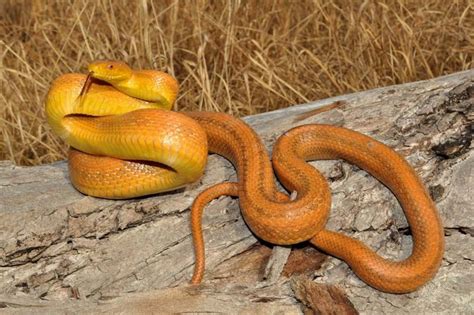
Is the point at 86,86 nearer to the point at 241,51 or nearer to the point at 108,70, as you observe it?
the point at 108,70

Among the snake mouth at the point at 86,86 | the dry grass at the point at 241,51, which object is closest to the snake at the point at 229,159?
the snake mouth at the point at 86,86

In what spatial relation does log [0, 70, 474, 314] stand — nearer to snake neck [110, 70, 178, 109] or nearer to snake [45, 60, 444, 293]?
snake [45, 60, 444, 293]

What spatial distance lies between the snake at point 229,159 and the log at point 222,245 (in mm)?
99

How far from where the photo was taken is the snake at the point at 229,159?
11.1 ft

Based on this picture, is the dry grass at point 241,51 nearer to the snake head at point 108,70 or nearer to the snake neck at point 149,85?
the snake neck at point 149,85

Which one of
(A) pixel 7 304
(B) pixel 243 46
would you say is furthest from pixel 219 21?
(A) pixel 7 304

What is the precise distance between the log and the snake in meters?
0.10

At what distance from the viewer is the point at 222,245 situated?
3.60 m

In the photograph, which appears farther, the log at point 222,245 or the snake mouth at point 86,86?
the snake mouth at point 86,86

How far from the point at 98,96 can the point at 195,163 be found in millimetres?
812

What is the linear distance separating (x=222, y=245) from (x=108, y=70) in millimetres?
1259

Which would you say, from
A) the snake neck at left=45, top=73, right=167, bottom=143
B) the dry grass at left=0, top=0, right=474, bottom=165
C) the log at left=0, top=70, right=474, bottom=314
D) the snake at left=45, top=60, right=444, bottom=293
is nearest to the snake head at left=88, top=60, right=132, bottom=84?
the snake at left=45, top=60, right=444, bottom=293

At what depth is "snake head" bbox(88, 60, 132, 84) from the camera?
3.58 m

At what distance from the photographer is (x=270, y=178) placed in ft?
12.2
